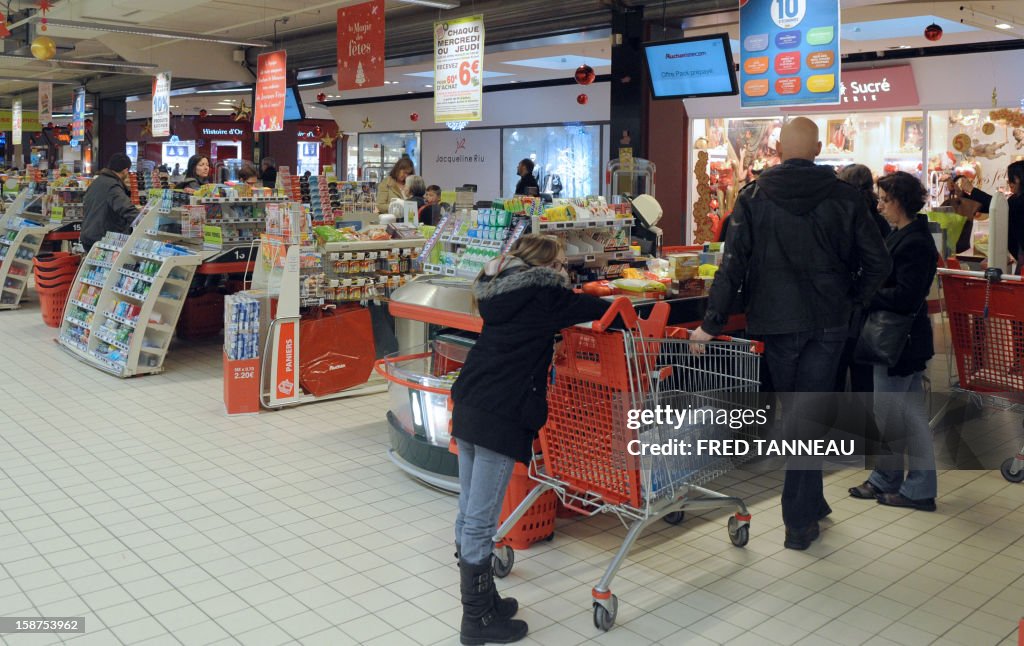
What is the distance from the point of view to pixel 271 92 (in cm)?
1140

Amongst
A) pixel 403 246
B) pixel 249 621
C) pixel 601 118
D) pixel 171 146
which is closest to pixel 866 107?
pixel 601 118

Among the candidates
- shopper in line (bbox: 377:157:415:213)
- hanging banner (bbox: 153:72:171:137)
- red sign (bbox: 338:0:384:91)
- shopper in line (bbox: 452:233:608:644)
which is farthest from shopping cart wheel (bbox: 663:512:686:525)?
hanging banner (bbox: 153:72:171:137)

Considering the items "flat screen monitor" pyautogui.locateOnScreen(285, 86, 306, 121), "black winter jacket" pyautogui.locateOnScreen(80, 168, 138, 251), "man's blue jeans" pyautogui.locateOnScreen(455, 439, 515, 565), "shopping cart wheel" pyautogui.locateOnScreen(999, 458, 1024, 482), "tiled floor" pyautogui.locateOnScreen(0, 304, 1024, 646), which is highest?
"flat screen monitor" pyautogui.locateOnScreen(285, 86, 306, 121)

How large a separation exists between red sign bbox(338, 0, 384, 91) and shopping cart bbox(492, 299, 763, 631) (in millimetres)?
6450

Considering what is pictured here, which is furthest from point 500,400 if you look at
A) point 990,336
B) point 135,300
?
point 135,300

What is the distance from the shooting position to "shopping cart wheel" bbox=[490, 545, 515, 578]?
384 cm

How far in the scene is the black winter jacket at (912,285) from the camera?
445 centimetres

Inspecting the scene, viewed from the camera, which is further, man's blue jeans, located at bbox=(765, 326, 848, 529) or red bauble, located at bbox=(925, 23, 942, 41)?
red bauble, located at bbox=(925, 23, 942, 41)

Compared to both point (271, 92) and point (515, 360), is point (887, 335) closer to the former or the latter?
point (515, 360)

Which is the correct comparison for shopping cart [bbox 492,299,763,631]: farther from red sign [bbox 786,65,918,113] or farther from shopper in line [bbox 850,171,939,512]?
red sign [bbox 786,65,918,113]

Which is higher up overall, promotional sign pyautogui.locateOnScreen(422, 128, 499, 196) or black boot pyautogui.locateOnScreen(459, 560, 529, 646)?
promotional sign pyautogui.locateOnScreen(422, 128, 499, 196)

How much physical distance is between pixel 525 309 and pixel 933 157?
1062cm

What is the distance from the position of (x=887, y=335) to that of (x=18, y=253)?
34.8 feet

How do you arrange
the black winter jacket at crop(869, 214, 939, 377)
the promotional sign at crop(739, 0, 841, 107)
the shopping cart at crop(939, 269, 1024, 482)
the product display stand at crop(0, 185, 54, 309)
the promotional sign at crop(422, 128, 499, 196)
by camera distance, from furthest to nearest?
1. the promotional sign at crop(422, 128, 499, 196)
2. the product display stand at crop(0, 185, 54, 309)
3. the promotional sign at crop(739, 0, 841, 107)
4. the shopping cart at crop(939, 269, 1024, 482)
5. the black winter jacket at crop(869, 214, 939, 377)
